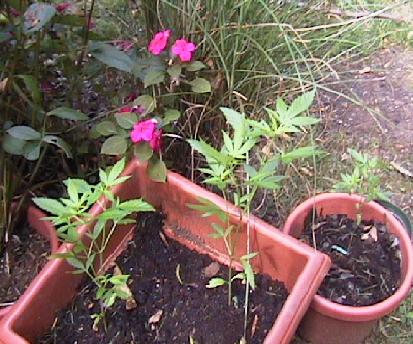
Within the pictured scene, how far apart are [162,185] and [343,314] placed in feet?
1.56

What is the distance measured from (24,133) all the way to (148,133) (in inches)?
10.3

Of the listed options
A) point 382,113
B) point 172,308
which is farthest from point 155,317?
point 382,113

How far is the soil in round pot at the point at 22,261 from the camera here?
5.06 ft

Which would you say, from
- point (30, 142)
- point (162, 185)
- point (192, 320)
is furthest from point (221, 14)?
point (192, 320)

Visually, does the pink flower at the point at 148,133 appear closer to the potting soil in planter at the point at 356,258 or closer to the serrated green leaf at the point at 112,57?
the serrated green leaf at the point at 112,57

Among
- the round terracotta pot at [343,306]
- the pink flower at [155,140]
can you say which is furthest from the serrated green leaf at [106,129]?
the round terracotta pot at [343,306]

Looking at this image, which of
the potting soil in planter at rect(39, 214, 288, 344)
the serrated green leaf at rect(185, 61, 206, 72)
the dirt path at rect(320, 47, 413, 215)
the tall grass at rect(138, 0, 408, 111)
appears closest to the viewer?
the potting soil in planter at rect(39, 214, 288, 344)

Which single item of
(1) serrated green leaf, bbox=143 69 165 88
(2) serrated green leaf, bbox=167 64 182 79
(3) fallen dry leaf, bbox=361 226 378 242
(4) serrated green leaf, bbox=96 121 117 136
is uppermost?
(2) serrated green leaf, bbox=167 64 182 79

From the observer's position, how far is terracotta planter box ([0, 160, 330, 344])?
1.27 m

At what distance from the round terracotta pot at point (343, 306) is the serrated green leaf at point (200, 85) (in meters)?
0.35

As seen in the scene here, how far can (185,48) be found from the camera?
1450 millimetres

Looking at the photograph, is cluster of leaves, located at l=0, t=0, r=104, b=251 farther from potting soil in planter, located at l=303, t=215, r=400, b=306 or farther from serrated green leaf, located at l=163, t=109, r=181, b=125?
potting soil in planter, located at l=303, t=215, r=400, b=306

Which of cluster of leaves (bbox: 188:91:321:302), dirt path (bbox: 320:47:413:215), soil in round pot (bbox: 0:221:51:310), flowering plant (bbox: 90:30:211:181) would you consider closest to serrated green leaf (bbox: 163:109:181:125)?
flowering plant (bbox: 90:30:211:181)

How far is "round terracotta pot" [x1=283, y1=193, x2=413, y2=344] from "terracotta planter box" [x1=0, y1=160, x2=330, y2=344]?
116mm
